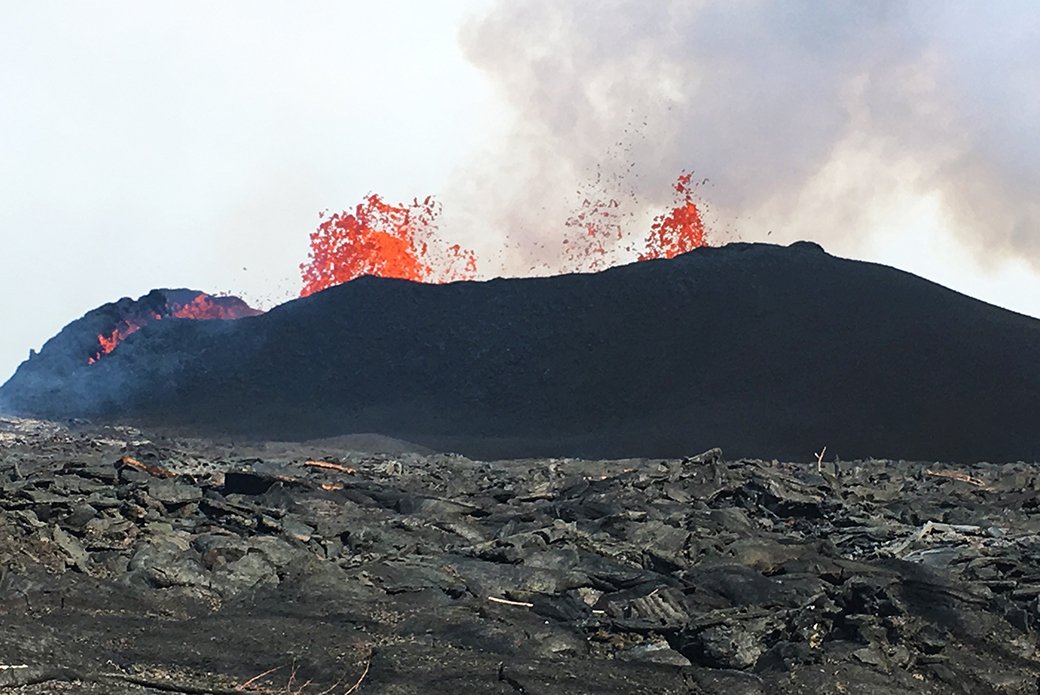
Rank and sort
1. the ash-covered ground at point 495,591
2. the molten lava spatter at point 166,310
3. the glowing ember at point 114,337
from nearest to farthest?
the ash-covered ground at point 495,591 < the glowing ember at point 114,337 < the molten lava spatter at point 166,310

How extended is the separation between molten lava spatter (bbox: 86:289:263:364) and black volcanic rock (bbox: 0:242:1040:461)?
2421 mm

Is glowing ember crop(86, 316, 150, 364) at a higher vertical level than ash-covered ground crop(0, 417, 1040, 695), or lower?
higher

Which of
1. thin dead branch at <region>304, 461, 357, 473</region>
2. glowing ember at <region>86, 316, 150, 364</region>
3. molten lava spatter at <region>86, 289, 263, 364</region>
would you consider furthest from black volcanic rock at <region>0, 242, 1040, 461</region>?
thin dead branch at <region>304, 461, 357, 473</region>

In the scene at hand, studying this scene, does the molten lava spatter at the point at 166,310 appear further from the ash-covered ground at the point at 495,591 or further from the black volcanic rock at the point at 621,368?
the ash-covered ground at the point at 495,591

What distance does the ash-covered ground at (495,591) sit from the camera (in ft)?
26.6

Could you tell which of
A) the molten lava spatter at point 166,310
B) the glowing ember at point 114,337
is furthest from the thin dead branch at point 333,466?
the glowing ember at point 114,337

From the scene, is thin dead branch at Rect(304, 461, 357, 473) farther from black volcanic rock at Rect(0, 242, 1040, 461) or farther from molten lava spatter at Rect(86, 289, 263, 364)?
molten lava spatter at Rect(86, 289, 263, 364)

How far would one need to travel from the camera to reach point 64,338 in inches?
2270

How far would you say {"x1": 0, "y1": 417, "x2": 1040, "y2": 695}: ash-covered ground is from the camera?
8.10 m

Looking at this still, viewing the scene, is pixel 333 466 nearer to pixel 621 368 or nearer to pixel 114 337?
pixel 621 368

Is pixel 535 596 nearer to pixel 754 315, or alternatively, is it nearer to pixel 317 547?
pixel 317 547

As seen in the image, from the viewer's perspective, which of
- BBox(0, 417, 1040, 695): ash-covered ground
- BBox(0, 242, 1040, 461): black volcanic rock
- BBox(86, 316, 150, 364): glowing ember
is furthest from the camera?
BBox(86, 316, 150, 364): glowing ember

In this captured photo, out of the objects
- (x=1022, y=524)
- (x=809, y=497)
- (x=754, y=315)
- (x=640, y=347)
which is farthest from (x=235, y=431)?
(x=1022, y=524)

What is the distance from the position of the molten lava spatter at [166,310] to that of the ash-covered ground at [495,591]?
145 ft
